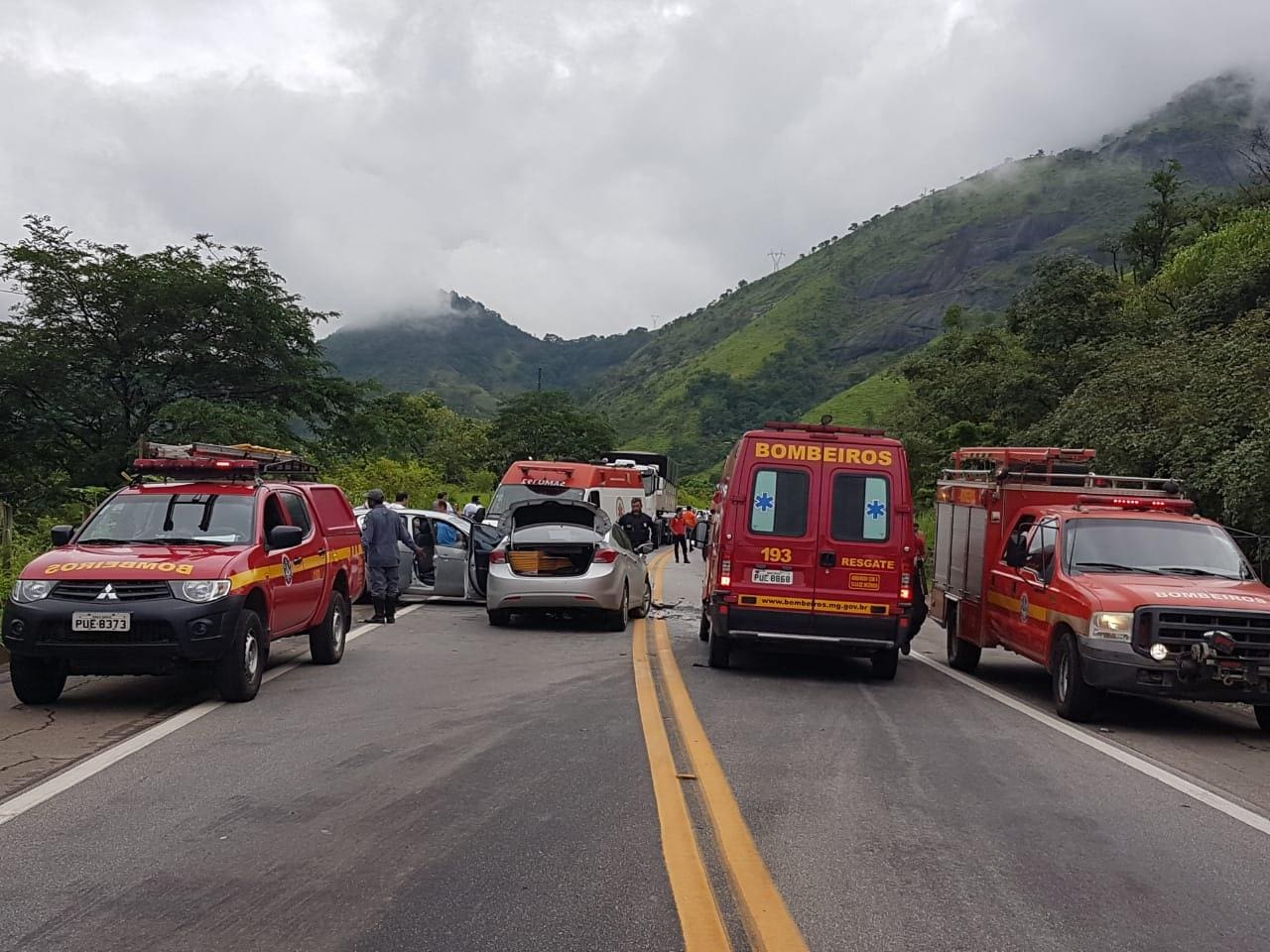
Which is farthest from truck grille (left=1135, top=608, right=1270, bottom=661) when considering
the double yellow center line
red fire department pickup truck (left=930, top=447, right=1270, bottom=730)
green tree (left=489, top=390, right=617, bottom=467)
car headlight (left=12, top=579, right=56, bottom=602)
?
green tree (left=489, top=390, right=617, bottom=467)

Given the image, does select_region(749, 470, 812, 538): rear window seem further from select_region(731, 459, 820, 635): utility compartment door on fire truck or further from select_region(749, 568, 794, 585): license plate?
select_region(749, 568, 794, 585): license plate

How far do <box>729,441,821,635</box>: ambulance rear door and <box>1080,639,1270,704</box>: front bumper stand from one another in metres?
2.85

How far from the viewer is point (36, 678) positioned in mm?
8922

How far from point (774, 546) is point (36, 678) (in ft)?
21.6

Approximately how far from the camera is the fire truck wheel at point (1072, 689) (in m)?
9.86

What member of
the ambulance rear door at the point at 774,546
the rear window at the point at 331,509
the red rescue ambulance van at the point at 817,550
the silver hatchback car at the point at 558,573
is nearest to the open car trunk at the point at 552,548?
the silver hatchback car at the point at 558,573

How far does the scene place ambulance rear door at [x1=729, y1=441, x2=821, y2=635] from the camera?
37.6 feet

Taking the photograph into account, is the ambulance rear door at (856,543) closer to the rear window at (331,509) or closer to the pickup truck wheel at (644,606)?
the rear window at (331,509)

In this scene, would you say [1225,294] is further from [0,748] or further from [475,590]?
[0,748]

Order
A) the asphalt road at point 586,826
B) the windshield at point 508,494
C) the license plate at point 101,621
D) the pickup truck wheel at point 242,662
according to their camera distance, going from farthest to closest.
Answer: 1. the windshield at point 508,494
2. the pickup truck wheel at point 242,662
3. the license plate at point 101,621
4. the asphalt road at point 586,826

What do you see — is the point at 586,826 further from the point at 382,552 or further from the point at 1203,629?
the point at 382,552

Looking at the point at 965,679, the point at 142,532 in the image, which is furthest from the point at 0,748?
the point at 965,679

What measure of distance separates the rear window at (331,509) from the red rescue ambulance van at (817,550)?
4.01m

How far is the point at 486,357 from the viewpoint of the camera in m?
190
